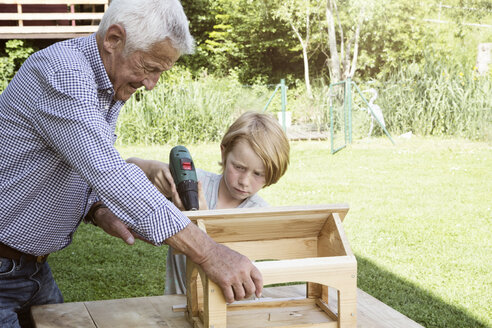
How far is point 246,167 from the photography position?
250 cm

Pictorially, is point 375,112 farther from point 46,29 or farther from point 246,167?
point 246,167

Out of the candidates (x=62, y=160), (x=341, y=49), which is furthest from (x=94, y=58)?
(x=341, y=49)

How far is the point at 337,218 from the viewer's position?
1.77m

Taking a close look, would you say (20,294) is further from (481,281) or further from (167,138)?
(167,138)

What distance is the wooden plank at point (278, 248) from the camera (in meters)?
1.87

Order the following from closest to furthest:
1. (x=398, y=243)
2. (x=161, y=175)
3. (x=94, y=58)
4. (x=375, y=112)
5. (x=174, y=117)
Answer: (x=94, y=58) → (x=161, y=175) → (x=398, y=243) → (x=174, y=117) → (x=375, y=112)

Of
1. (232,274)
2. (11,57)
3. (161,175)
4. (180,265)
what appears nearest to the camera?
(232,274)

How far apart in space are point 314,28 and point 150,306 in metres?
22.5

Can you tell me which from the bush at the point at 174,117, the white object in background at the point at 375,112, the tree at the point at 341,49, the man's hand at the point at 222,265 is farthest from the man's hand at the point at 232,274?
the tree at the point at 341,49

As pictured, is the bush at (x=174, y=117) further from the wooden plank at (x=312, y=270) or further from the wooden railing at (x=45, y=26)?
the wooden plank at (x=312, y=270)

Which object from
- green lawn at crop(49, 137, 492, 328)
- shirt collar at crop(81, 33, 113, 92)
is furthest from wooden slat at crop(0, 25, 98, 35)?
shirt collar at crop(81, 33, 113, 92)

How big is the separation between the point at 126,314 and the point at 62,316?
0.66 feet

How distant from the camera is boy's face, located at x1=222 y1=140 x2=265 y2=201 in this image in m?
2.49

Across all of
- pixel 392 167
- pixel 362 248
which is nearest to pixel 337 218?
pixel 362 248
